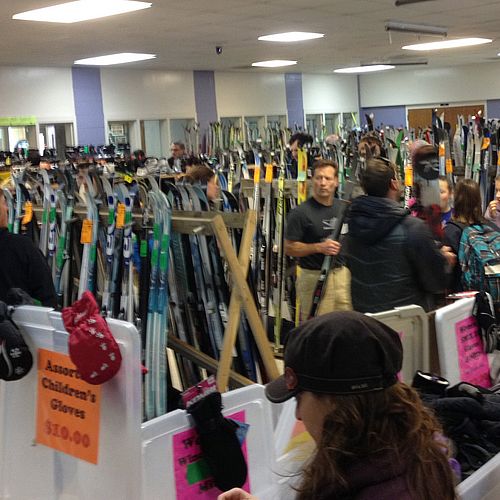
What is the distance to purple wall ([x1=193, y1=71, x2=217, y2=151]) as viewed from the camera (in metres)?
14.8

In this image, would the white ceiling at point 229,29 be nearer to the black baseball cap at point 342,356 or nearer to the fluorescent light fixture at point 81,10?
the fluorescent light fixture at point 81,10

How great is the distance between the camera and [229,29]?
905 cm

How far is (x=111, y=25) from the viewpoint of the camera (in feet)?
26.4

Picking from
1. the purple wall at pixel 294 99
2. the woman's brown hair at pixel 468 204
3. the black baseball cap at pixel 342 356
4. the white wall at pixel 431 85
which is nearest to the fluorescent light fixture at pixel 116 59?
the purple wall at pixel 294 99

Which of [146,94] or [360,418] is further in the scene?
[146,94]

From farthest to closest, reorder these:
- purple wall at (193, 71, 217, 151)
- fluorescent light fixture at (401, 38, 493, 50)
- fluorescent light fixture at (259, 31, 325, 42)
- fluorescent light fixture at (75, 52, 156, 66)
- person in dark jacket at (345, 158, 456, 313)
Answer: purple wall at (193, 71, 217, 151)
fluorescent light fixture at (401, 38, 493, 50)
fluorescent light fixture at (75, 52, 156, 66)
fluorescent light fixture at (259, 31, 325, 42)
person in dark jacket at (345, 158, 456, 313)

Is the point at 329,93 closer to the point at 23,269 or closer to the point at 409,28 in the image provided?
the point at 409,28

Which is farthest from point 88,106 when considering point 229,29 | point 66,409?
point 66,409

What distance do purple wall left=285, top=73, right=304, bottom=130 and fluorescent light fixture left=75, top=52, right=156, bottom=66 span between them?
575 cm

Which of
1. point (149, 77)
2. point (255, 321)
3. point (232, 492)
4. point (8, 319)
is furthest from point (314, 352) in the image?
point (149, 77)

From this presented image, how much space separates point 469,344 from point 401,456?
5.24 feet

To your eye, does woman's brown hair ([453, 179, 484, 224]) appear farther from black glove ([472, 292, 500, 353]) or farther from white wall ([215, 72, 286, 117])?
white wall ([215, 72, 286, 117])

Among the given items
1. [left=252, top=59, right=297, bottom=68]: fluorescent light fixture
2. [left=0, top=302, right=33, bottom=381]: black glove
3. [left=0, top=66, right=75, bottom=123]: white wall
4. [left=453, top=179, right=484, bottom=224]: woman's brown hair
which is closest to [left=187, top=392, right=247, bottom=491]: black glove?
[left=0, top=302, right=33, bottom=381]: black glove

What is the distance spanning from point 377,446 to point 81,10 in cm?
668
